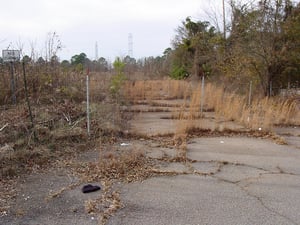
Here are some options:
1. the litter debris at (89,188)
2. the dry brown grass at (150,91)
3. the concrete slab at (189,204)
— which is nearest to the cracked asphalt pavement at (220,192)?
the concrete slab at (189,204)

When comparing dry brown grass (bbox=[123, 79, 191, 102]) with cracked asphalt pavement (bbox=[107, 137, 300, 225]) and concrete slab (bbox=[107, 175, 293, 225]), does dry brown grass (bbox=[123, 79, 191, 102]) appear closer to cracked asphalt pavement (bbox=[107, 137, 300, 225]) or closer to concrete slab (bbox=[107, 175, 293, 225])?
cracked asphalt pavement (bbox=[107, 137, 300, 225])

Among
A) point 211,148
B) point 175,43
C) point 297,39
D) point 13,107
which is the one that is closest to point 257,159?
point 211,148

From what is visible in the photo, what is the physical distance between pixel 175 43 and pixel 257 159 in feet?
68.7

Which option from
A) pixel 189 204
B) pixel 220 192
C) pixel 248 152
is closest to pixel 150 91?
pixel 248 152

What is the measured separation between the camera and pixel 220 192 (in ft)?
13.0

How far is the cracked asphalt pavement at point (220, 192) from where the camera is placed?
3277 mm

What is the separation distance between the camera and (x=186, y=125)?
24.6 feet

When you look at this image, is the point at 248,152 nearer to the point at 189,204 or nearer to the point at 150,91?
the point at 189,204

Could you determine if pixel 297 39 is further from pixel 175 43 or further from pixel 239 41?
pixel 175 43

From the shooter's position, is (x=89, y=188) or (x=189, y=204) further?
(x=89, y=188)

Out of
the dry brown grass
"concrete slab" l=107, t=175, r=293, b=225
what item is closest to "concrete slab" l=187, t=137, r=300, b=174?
"concrete slab" l=107, t=175, r=293, b=225

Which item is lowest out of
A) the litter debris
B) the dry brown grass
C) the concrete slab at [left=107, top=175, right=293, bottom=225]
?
the concrete slab at [left=107, top=175, right=293, bottom=225]

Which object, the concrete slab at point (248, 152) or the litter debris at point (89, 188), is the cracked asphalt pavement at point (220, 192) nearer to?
the concrete slab at point (248, 152)

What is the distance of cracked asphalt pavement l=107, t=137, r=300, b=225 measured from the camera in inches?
129
